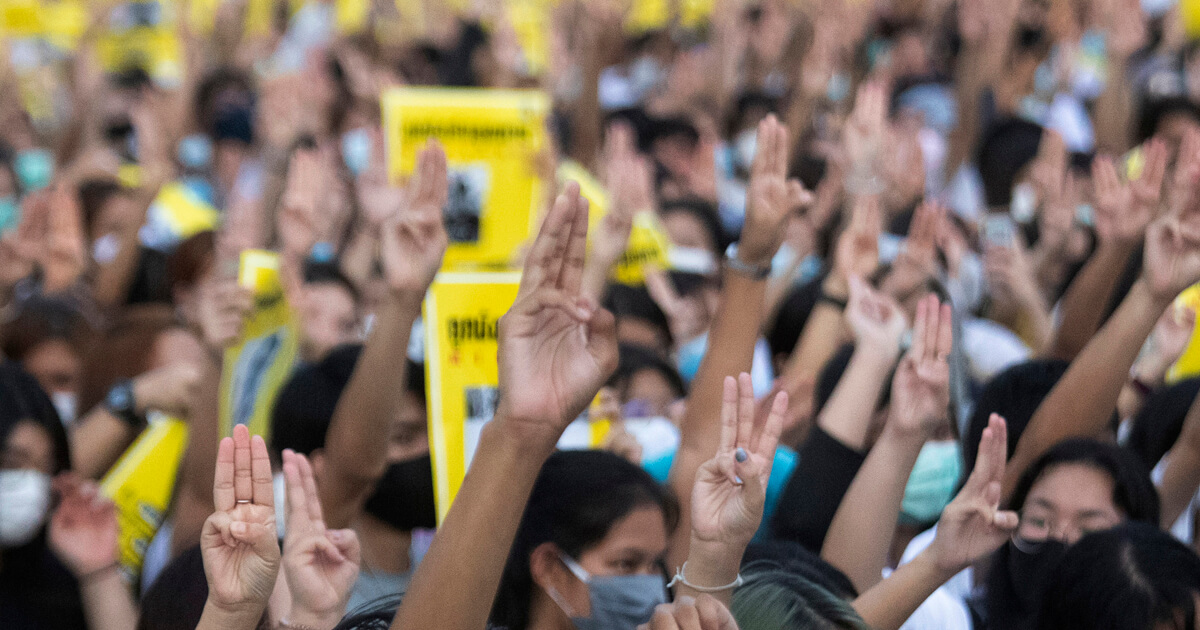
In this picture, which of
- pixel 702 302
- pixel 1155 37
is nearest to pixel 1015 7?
pixel 1155 37

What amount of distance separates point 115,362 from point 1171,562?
3.24 meters

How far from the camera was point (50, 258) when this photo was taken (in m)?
4.22

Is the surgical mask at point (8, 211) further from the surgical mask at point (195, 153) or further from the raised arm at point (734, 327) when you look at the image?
the raised arm at point (734, 327)

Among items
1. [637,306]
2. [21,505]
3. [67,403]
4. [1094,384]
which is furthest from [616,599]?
[67,403]

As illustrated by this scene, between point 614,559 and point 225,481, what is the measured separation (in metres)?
0.69

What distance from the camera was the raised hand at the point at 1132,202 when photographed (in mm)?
3115

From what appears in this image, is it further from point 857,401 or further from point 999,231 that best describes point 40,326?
point 999,231

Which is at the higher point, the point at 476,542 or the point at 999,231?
the point at 476,542

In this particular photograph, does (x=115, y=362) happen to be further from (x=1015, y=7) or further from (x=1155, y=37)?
(x=1155, y=37)

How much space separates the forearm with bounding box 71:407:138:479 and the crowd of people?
0.04ft

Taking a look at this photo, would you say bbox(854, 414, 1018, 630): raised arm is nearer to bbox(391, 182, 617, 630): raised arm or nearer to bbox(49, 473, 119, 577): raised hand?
bbox(391, 182, 617, 630): raised arm

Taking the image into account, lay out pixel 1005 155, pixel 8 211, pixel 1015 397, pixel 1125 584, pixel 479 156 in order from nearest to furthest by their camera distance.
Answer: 1. pixel 1125 584
2. pixel 1015 397
3. pixel 479 156
4. pixel 8 211
5. pixel 1005 155

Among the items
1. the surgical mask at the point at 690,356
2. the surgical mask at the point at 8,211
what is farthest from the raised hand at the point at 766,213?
the surgical mask at the point at 8,211

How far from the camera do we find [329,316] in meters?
3.92
